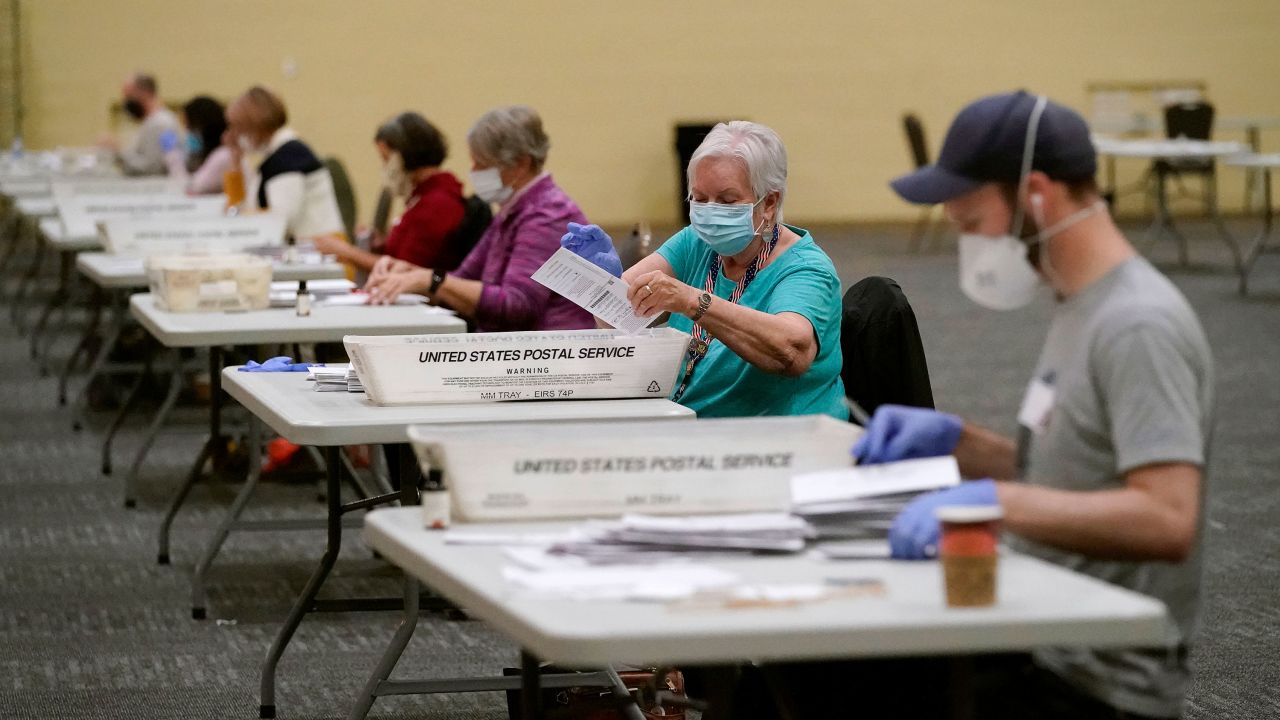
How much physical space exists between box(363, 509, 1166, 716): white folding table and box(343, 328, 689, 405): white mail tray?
104 cm

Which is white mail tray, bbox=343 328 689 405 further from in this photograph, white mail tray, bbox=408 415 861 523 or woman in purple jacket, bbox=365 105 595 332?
woman in purple jacket, bbox=365 105 595 332

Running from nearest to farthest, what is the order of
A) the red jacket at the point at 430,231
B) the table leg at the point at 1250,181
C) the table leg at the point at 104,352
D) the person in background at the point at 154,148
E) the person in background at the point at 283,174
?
1. the red jacket at the point at 430,231
2. the table leg at the point at 104,352
3. the person in background at the point at 283,174
4. the person in background at the point at 154,148
5. the table leg at the point at 1250,181

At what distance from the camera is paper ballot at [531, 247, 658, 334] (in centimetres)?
271

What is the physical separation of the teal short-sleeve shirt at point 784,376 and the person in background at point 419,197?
1.86m

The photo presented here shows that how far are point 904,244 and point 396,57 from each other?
13.6 ft

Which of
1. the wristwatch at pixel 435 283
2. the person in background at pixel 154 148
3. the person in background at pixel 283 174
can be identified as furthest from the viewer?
the person in background at pixel 154 148

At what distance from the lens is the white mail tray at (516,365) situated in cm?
267

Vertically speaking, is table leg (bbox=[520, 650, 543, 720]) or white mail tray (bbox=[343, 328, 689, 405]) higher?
white mail tray (bbox=[343, 328, 689, 405])

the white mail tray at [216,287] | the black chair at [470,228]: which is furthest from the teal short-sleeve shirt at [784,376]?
the black chair at [470,228]

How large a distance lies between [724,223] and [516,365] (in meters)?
0.44

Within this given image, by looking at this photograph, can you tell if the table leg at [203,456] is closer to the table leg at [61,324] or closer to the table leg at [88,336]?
the table leg at [88,336]

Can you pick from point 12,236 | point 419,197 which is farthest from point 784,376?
point 12,236

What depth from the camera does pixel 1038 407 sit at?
5.84ft

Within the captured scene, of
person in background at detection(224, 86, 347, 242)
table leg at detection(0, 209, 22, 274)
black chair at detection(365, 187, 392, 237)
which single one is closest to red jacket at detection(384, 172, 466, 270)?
person in background at detection(224, 86, 347, 242)
